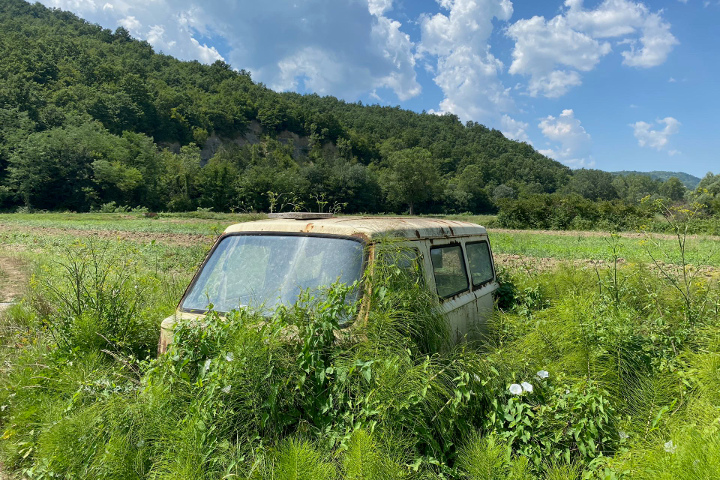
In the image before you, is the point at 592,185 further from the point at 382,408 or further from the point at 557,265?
the point at 382,408

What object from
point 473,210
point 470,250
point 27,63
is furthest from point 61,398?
point 27,63

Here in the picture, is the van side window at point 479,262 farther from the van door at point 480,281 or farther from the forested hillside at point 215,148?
the forested hillside at point 215,148

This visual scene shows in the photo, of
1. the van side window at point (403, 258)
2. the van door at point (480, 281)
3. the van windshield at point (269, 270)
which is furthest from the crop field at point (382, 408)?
the van door at point (480, 281)

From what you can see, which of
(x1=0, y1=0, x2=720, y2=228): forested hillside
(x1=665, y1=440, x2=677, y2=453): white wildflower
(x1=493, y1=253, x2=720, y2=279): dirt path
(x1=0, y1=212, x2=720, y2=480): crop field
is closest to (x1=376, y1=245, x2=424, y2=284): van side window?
(x1=0, y1=212, x2=720, y2=480): crop field

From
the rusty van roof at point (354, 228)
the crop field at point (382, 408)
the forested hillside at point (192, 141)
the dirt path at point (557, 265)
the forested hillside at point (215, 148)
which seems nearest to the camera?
the crop field at point (382, 408)

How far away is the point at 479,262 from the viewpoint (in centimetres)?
472

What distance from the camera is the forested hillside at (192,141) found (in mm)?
61344

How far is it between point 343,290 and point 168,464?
1366mm

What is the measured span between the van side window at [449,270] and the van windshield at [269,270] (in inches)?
37.8

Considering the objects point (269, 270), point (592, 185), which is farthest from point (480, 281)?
point (592, 185)

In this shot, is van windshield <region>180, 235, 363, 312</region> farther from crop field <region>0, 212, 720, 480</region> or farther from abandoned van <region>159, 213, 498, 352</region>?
crop field <region>0, 212, 720, 480</region>

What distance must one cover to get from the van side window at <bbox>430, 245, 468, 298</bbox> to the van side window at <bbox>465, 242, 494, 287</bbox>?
0.84 ft

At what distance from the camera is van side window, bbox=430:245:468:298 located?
3.55m

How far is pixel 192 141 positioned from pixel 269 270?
117 m
